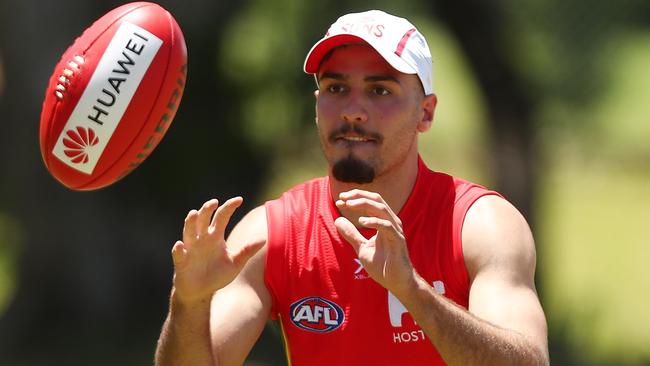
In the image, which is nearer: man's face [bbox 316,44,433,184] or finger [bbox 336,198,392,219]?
finger [bbox 336,198,392,219]

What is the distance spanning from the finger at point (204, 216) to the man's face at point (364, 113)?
586 mm

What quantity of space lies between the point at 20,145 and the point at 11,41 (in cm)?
89

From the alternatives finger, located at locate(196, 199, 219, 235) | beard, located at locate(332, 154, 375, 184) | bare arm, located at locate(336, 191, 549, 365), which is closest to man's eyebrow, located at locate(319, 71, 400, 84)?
beard, located at locate(332, 154, 375, 184)

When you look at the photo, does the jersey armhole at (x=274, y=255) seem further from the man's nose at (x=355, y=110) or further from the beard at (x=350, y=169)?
the man's nose at (x=355, y=110)

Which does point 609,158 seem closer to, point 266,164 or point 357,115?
point 266,164

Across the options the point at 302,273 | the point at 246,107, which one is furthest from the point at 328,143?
the point at 246,107

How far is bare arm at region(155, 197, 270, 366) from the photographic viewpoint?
4.68 meters

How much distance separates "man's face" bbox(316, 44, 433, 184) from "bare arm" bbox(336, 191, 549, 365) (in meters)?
0.39

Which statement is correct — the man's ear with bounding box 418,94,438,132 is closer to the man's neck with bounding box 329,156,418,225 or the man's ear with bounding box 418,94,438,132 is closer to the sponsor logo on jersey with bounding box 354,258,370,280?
the man's neck with bounding box 329,156,418,225

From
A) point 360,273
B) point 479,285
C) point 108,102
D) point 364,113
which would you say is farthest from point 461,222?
point 108,102

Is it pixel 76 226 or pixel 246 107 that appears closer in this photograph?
pixel 76 226

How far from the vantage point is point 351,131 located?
199 inches

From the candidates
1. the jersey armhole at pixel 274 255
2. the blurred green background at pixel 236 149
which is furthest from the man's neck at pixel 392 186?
the blurred green background at pixel 236 149

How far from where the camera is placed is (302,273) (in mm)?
5223
